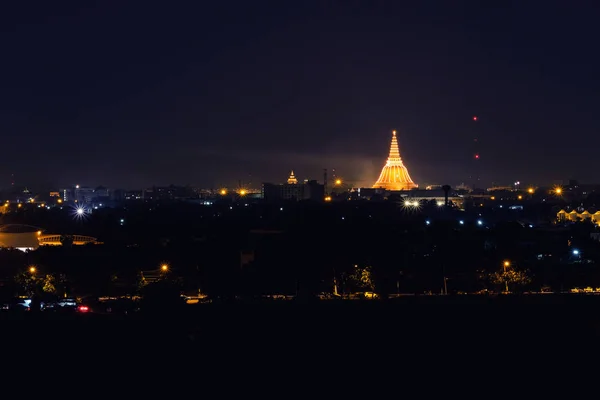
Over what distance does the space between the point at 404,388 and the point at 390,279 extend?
6691 mm

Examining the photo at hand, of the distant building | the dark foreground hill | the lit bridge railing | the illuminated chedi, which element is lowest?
the dark foreground hill

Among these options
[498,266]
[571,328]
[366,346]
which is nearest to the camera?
[366,346]

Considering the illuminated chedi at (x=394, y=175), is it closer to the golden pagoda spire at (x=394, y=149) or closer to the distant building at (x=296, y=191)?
the golden pagoda spire at (x=394, y=149)

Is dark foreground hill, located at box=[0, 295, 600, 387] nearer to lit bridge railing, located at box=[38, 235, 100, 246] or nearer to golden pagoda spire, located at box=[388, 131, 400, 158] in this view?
lit bridge railing, located at box=[38, 235, 100, 246]

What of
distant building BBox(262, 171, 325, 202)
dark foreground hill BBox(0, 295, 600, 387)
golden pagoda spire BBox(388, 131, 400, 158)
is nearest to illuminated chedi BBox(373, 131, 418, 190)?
golden pagoda spire BBox(388, 131, 400, 158)

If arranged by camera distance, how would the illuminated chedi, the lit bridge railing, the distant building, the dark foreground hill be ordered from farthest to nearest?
the illuminated chedi → the distant building → the lit bridge railing → the dark foreground hill

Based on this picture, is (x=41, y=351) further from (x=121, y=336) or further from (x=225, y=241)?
(x=225, y=241)

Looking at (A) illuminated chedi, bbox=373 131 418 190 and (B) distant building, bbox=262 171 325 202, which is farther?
(A) illuminated chedi, bbox=373 131 418 190

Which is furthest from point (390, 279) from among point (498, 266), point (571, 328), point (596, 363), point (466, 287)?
point (596, 363)

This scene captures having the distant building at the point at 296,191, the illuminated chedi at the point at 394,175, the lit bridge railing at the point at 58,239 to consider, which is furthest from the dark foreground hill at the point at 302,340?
the illuminated chedi at the point at 394,175

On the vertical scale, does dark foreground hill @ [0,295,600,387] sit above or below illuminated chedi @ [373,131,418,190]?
below

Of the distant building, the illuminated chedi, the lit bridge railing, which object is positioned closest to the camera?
the lit bridge railing

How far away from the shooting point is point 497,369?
843cm

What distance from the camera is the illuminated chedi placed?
246ft
